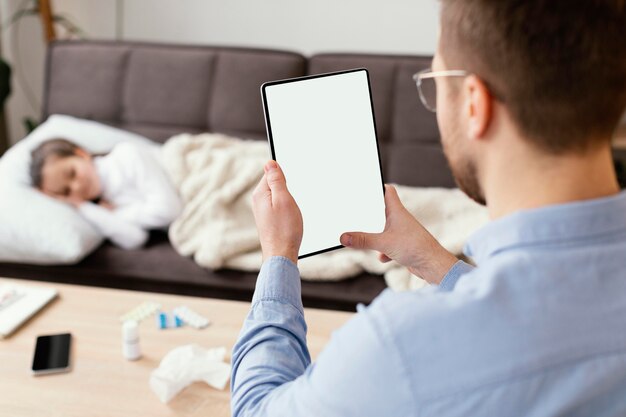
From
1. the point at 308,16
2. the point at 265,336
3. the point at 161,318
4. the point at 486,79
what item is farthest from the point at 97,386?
the point at 308,16

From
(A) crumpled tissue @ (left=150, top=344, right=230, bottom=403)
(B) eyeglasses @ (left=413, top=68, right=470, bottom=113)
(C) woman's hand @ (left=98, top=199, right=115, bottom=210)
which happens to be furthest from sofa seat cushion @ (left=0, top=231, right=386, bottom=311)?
(B) eyeglasses @ (left=413, top=68, right=470, bottom=113)

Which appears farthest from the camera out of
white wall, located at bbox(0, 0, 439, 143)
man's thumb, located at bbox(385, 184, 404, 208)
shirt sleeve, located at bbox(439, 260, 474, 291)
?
white wall, located at bbox(0, 0, 439, 143)

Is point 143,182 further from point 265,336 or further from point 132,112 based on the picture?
point 265,336

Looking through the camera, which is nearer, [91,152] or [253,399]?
[253,399]

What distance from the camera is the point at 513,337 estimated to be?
622 mm

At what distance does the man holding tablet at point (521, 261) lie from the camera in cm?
63

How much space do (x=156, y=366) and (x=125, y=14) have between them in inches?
91.0

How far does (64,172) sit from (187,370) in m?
1.26

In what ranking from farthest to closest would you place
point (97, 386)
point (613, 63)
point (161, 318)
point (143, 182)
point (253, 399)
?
point (143, 182), point (161, 318), point (97, 386), point (253, 399), point (613, 63)

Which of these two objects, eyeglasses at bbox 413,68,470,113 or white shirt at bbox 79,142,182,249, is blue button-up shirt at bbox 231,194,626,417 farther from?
white shirt at bbox 79,142,182,249

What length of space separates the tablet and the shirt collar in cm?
48

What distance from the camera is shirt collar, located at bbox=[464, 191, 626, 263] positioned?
26.2 inches

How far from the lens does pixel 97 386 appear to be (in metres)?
1.25

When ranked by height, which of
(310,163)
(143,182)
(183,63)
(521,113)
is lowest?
(143,182)
